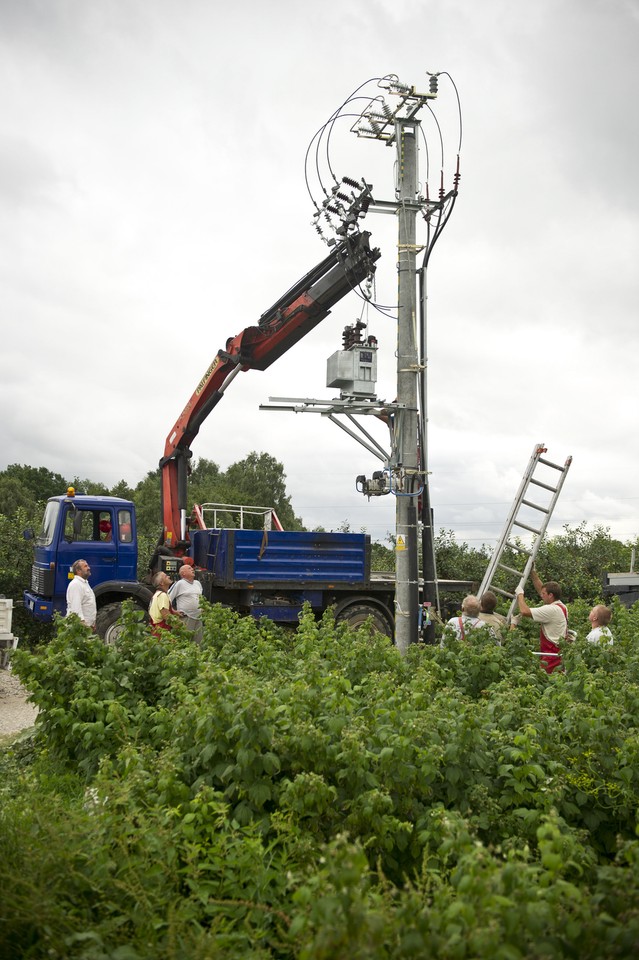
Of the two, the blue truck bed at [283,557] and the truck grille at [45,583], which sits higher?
the blue truck bed at [283,557]

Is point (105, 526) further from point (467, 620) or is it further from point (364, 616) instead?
point (467, 620)

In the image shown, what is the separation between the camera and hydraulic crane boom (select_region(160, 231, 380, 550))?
40.4ft

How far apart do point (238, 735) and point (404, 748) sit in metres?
0.94

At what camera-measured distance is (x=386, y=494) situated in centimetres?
998

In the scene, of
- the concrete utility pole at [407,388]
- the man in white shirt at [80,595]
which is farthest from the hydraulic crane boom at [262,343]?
the man in white shirt at [80,595]

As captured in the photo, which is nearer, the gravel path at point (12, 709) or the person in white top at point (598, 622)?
the person in white top at point (598, 622)

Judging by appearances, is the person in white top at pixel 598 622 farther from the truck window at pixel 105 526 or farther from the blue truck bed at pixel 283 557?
the truck window at pixel 105 526

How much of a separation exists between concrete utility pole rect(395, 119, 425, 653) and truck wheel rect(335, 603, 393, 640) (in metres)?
4.41

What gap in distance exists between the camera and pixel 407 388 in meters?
9.64

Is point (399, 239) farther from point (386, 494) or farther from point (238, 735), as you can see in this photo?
point (238, 735)

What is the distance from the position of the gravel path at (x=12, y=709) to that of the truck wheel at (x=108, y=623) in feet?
4.34

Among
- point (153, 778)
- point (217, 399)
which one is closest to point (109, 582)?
point (217, 399)

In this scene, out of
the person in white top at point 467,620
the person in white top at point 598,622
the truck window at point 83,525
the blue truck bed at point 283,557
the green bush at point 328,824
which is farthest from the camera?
the blue truck bed at point 283,557

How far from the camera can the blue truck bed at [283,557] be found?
43.4ft
